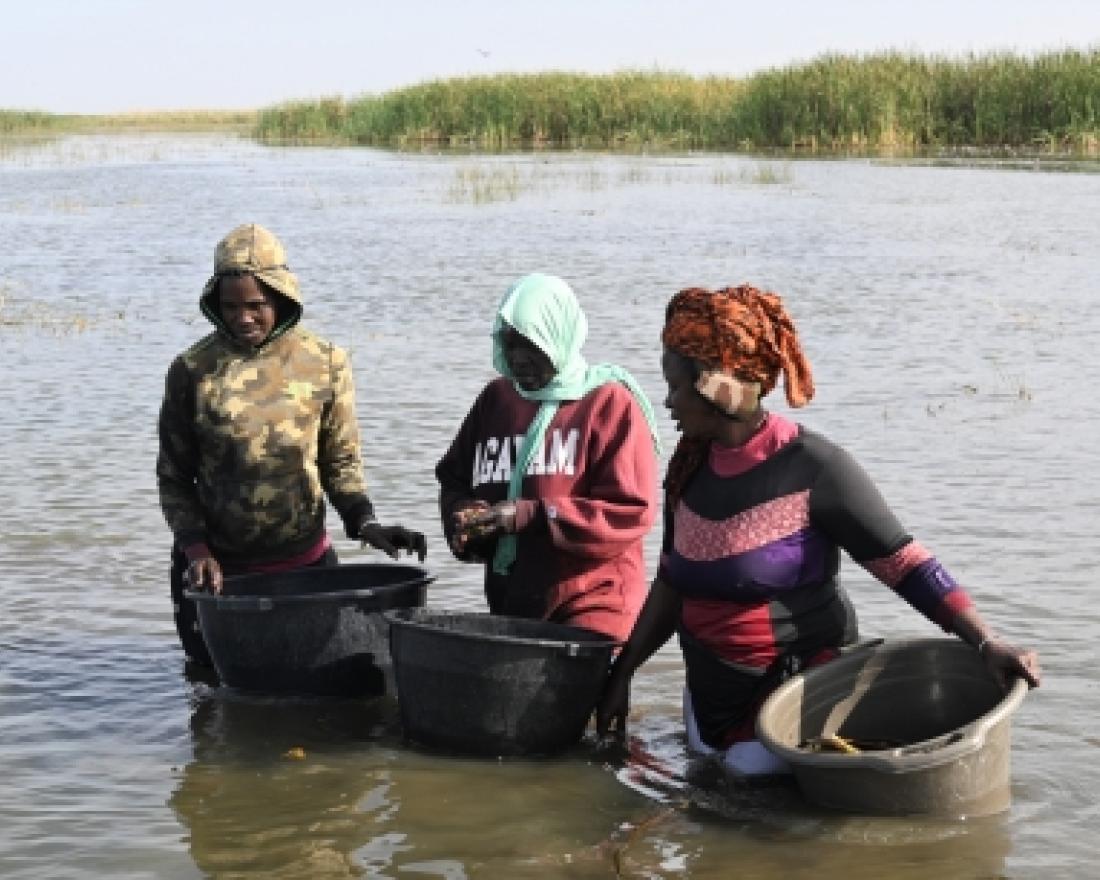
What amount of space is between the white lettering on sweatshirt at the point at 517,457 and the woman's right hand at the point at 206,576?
29.9 inches

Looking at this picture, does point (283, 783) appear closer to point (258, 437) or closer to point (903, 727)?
point (258, 437)

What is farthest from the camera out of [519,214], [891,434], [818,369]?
[519,214]

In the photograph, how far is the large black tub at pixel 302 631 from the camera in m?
5.06

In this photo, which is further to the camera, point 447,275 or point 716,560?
point 447,275

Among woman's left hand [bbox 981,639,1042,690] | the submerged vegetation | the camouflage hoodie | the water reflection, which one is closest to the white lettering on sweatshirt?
the camouflage hoodie

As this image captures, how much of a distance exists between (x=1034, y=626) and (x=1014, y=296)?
28.0 ft

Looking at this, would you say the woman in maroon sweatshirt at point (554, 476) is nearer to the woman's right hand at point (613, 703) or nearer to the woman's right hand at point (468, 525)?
the woman's right hand at point (468, 525)

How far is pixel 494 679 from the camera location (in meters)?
4.77

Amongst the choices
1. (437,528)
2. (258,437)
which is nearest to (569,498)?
(258,437)

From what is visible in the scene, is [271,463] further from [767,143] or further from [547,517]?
[767,143]

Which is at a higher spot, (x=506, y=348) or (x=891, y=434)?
(x=506, y=348)

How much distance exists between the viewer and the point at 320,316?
48.0 ft

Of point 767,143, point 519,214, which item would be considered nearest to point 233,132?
point 767,143

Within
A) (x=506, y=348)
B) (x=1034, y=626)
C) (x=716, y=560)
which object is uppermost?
(x=506, y=348)
